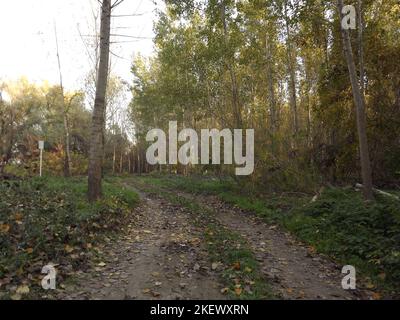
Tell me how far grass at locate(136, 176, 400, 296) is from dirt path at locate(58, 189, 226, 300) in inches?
102

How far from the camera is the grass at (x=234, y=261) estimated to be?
5.07 meters

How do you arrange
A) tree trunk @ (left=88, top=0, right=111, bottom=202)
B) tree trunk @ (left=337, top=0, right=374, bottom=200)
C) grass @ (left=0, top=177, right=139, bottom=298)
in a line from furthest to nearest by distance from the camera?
tree trunk @ (left=88, top=0, right=111, bottom=202) → tree trunk @ (left=337, top=0, right=374, bottom=200) → grass @ (left=0, top=177, right=139, bottom=298)

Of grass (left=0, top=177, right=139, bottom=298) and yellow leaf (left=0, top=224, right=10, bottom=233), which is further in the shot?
yellow leaf (left=0, top=224, right=10, bottom=233)

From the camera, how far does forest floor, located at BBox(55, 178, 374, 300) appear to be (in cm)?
504

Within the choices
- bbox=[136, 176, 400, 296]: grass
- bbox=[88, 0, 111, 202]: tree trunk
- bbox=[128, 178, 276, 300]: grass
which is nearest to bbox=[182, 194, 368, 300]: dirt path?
bbox=[128, 178, 276, 300]: grass

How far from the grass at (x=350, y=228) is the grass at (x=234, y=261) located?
65.6 inches

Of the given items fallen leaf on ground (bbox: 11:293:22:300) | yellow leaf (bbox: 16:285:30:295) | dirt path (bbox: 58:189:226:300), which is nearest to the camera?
fallen leaf on ground (bbox: 11:293:22:300)

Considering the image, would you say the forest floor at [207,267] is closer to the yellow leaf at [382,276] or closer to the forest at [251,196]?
the forest at [251,196]

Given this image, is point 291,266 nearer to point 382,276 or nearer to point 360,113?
point 382,276

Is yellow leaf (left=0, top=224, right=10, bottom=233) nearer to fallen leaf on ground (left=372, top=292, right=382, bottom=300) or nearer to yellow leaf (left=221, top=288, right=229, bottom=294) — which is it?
yellow leaf (left=221, top=288, right=229, bottom=294)
